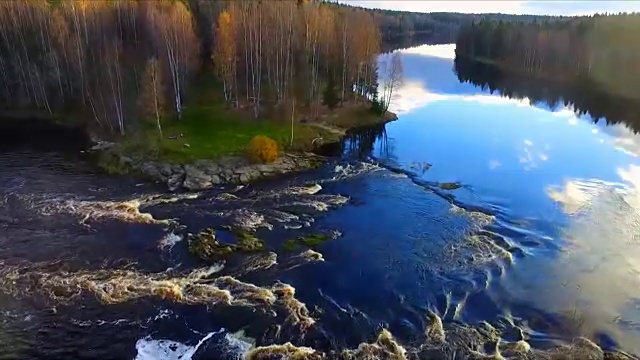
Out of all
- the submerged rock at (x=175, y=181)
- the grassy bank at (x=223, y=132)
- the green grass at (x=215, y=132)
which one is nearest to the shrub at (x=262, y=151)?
the grassy bank at (x=223, y=132)

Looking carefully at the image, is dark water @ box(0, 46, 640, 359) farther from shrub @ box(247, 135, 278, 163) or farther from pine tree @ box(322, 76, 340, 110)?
pine tree @ box(322, 76, 340, 110)

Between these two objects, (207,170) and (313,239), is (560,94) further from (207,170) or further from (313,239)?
(313,239)

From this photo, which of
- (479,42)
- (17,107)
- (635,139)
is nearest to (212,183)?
(17,107)

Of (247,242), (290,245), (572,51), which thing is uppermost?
(572,51)

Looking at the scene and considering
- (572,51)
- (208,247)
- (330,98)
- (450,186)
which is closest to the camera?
(208,247)

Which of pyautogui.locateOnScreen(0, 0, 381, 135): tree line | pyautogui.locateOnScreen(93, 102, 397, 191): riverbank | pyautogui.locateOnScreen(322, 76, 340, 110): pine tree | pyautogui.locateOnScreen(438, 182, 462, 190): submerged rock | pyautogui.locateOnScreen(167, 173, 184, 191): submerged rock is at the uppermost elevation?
pyautogui.locateOnScreen(0, 0, 381, 135): tree line

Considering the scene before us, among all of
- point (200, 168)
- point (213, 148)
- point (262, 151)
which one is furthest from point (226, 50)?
point (200, 168)

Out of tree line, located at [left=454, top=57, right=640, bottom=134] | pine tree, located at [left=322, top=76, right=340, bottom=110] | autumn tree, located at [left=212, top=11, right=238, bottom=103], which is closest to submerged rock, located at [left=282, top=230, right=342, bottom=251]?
autumn tree, located at [left=212, top=11, right=238, bottom=103]
